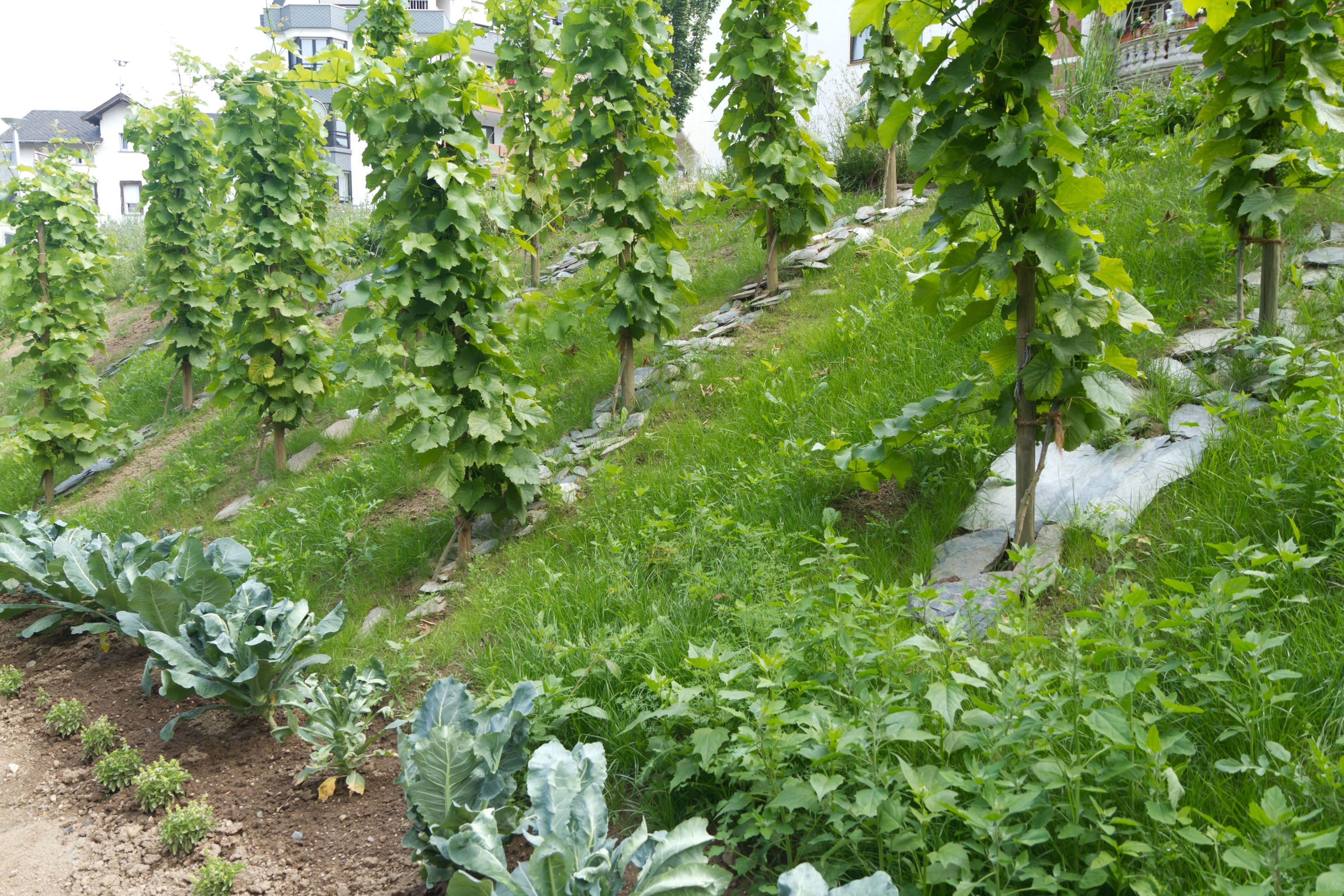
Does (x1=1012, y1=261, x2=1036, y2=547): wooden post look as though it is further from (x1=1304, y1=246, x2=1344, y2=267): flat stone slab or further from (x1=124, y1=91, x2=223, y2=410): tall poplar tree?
(x1=124, y1=91, x2=223, y2=410): tall poplar tree

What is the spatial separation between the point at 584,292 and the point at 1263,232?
4.14 meters

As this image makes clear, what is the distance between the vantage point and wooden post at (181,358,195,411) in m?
9.91

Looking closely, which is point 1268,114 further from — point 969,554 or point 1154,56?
point 1154,56

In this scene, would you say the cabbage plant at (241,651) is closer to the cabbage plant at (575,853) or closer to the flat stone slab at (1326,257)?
the cabbage plant at (575,853)

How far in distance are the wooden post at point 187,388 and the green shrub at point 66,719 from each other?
6949 millimetres

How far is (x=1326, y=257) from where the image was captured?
4504 mm

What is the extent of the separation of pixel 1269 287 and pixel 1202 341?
0.39 metres

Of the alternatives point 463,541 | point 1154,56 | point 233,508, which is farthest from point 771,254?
point 1154,56

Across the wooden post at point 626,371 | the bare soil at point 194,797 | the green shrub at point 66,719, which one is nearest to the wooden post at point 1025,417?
the bare soil at point 194,797

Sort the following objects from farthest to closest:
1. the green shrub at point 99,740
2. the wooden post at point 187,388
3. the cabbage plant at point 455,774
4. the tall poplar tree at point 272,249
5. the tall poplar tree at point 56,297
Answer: the wooden post at point 187,388, the tall poplar tree at point 56,297, the tall poplar tree at point 272,249, the green shrub at point 99,740, the cabbage plant at point 455,774

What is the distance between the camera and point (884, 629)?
247cm

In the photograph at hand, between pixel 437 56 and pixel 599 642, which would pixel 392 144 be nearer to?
pixel 437 56

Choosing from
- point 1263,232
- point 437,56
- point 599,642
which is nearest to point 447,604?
point 599,642

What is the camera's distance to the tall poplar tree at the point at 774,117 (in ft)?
22.2
